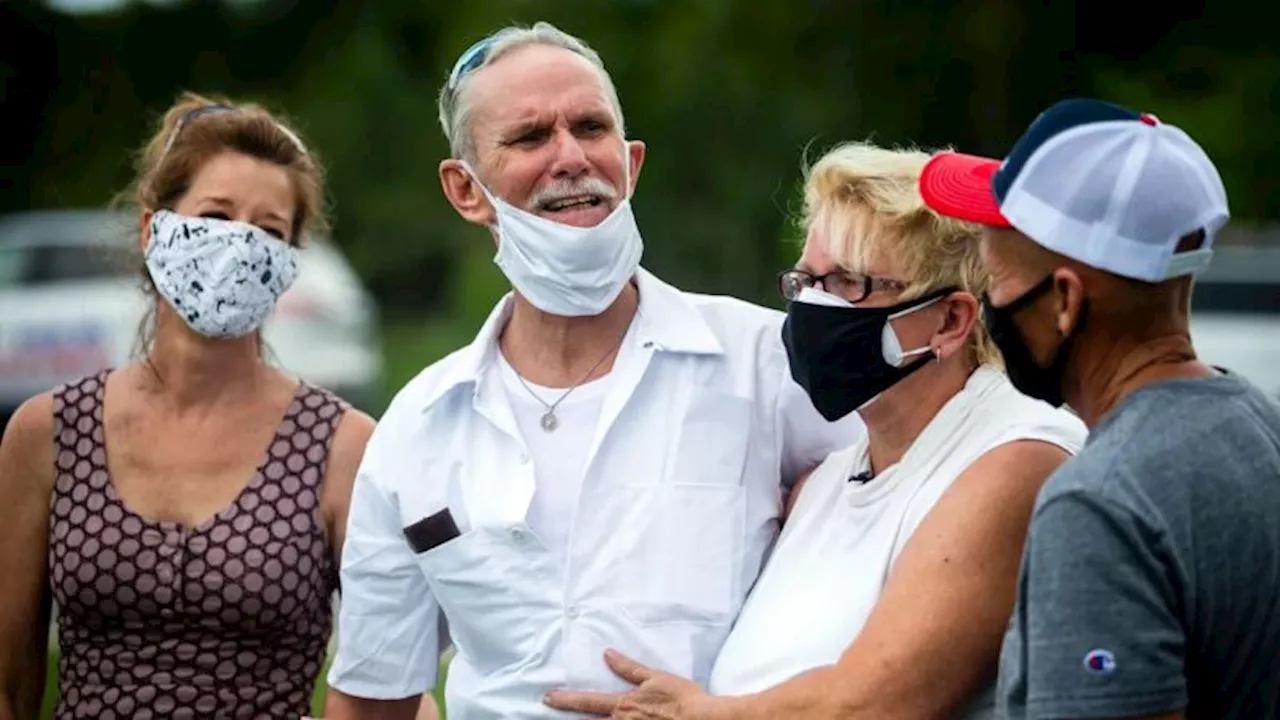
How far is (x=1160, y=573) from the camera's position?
2713 millimetres

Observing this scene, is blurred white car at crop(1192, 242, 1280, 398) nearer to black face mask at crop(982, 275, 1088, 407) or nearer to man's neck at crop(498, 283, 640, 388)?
man's neck at crop(498, 283, 640, 388)

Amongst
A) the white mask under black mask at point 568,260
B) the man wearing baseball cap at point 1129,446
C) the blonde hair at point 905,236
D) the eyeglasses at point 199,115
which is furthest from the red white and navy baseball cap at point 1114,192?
the eyeglasses at point 199,115

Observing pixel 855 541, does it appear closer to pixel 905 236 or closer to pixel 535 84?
pixel 905 236

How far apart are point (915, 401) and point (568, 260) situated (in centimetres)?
77

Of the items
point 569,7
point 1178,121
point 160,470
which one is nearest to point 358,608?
point 160,470

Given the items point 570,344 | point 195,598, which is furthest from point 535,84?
point 195,598

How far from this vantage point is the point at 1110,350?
117 inches

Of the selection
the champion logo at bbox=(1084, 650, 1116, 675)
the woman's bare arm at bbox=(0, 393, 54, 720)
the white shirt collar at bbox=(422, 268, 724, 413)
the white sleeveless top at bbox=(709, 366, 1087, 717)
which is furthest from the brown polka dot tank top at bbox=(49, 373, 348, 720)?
the champion logo at bbox=(1084, 650, 1116, 675)

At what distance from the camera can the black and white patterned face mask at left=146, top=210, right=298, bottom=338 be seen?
456 cm

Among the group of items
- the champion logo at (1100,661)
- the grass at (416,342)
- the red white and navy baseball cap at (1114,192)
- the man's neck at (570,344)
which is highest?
the red white and navy baseball cap at (1114,192)

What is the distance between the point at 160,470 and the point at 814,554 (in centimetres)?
162

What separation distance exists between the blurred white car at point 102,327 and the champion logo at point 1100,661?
11.4 metres

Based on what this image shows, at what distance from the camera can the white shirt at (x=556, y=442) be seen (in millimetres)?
3955

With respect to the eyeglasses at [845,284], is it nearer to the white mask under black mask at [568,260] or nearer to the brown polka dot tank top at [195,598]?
the white mask under black mask at [568,260]
